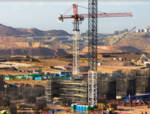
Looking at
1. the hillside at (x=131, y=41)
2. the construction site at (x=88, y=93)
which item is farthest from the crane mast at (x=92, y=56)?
the hillside at (x=131, y=41)

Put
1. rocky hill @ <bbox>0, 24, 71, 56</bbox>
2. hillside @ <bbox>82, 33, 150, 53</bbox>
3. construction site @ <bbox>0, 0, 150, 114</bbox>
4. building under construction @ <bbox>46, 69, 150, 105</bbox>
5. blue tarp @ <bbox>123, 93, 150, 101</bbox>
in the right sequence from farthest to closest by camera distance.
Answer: hillside @ <bbox>82, 33, 150, 53</bbox>, rocky hill @ <bbox>0, 24, 71, 56</bbox>, blue tarp @ <bbox>123, 93, 150, 101</bbox>, building under construction @ <bbox>46, 69, 150, 105</bbox>, construction site @ <bbox>0, 0, 150, 114</bbox>

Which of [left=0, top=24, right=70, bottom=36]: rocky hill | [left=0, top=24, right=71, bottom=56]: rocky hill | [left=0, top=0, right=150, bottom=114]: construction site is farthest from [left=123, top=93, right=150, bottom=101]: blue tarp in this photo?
[left=0, top=24, right=70, bottom=36]: rocky hill

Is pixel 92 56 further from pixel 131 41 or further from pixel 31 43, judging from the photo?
pixel 131 41

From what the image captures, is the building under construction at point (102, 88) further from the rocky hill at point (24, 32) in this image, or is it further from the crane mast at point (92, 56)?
the rocky hill at point (24, 32)

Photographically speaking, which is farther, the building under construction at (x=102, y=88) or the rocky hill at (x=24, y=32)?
the rocky hill at (x=24, y=32)

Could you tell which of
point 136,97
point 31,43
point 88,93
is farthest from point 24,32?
point 88,93

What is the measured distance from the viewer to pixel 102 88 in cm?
3875

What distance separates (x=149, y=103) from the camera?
37.5 metres

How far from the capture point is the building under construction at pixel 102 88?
119ft

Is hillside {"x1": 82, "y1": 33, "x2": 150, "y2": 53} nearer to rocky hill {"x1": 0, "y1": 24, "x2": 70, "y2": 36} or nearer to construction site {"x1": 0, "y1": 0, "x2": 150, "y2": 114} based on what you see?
rocky hill {"x1": 0, "y1": 24, "x2": 70, "y2": 36}

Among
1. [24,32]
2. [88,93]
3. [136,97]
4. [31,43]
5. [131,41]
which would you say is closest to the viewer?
[88,93]

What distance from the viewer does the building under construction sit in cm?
3612

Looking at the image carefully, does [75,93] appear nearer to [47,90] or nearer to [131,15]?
[47,90]

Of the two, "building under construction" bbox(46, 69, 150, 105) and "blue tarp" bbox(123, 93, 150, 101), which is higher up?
"building under construction" bbox(46, 69, 150, 105)
